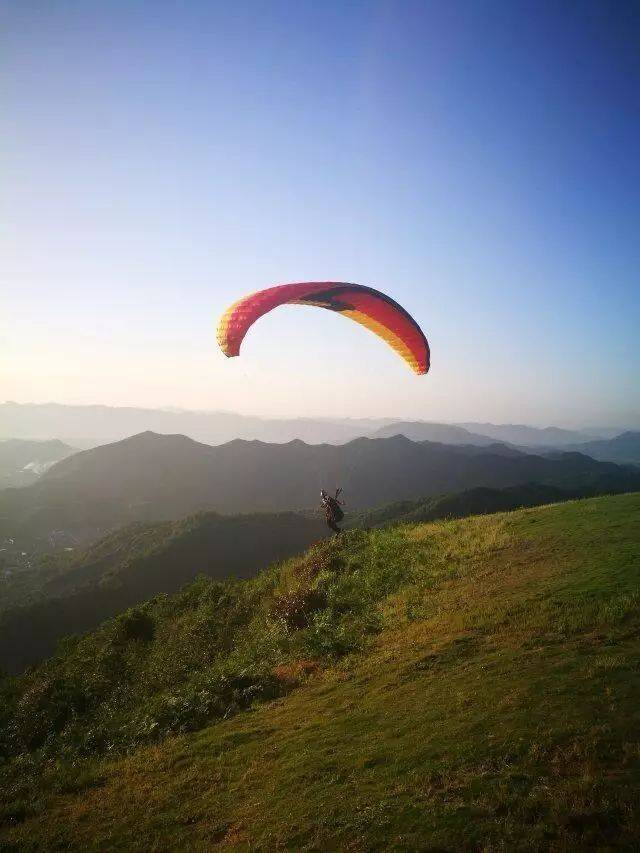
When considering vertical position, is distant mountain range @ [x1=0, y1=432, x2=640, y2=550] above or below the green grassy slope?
below

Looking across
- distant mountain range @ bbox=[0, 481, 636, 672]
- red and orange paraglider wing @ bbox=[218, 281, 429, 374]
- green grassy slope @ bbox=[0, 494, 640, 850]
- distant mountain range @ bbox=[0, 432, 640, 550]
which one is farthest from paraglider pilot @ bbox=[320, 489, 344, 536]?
distant mountain range @ bbox=[0, 432, 640, 550]

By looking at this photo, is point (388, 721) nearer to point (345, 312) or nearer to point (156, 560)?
point (345, 312)

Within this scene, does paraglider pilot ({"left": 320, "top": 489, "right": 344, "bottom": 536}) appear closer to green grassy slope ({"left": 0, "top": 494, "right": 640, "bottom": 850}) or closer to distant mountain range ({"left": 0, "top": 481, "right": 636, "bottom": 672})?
green grassy slope ({"left": 0, "top": 494, "right": 640, "bottom": 850})

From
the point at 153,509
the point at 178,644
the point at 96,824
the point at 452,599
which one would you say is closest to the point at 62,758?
the point at 96,824

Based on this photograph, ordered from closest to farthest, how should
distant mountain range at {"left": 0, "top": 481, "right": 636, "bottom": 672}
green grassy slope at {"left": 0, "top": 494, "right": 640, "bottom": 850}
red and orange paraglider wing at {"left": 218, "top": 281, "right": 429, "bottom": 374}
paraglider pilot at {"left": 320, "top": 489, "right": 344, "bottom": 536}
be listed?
green grassy slope at {"left": 0, "top": 494, "right": 640, "bottom": 850}
red and orange paraglider wing at {"left": 218, "top": 281, "right": 429, "bottom": 374}
paraglider pilot at {"left": 320, "top": 489, "right": 344, "bottom": 536}
distant mountain range at {"left": 0, "top": 481, "right": 636, "bottom": 672}

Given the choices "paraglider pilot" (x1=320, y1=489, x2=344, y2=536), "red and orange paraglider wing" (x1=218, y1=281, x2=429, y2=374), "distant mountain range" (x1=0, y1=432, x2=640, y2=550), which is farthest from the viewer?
"distant mountain range" (x1=0, y1=432, x2=640, y2=550)

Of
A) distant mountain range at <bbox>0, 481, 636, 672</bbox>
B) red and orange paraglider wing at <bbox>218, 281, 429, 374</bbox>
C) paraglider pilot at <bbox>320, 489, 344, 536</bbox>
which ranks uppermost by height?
red and orange paraglider wing at <bbox>218, 281, 429, 374</bbox>

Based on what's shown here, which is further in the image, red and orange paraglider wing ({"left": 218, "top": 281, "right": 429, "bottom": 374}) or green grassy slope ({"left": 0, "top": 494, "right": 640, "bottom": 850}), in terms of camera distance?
red and orange paraglider wing ({"left": 218, "top": 281, "right": 429, "bottom": 374})

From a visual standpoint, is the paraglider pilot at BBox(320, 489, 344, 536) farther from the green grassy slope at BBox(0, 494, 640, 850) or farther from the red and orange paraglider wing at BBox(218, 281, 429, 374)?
the red and orange paraglider wing at BBox(218, 281, 429, 374)

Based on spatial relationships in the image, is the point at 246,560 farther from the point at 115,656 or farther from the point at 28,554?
the point at 28,554
